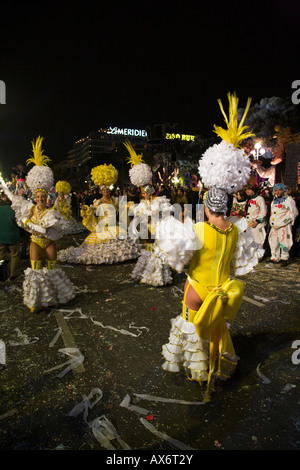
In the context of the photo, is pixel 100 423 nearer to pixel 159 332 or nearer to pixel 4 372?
pixel 4 372

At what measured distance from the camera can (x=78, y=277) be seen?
6902mm

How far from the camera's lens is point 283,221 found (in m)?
7.78

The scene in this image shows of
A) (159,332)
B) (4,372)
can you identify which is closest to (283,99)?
(159,332)

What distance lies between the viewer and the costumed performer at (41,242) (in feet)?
15.7

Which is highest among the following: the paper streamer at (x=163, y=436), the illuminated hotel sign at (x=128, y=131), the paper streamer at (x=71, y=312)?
the illuminated hotel sign at (x=128, y=131)

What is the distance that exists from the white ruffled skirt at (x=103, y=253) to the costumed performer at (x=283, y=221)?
3850 mm

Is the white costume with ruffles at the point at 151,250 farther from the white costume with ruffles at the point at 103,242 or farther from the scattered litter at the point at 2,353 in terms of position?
the scattered litter at the point at 2,353

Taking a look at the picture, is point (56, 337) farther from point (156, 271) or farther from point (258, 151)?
point (258, 151)

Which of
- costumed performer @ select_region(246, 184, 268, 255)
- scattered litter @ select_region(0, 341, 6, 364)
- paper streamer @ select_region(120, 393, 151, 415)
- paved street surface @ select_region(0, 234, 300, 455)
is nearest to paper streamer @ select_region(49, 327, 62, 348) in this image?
paved street surface @ select_region(0, 234, 300, 455)

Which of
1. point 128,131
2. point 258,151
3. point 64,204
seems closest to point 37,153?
point 64,204

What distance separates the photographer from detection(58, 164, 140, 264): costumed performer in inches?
313

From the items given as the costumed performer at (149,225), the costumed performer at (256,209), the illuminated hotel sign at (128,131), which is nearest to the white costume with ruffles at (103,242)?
the costumed performer at (149,225)

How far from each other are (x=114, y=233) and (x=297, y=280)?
4775 millimetres

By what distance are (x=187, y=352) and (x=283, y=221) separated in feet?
19.6
